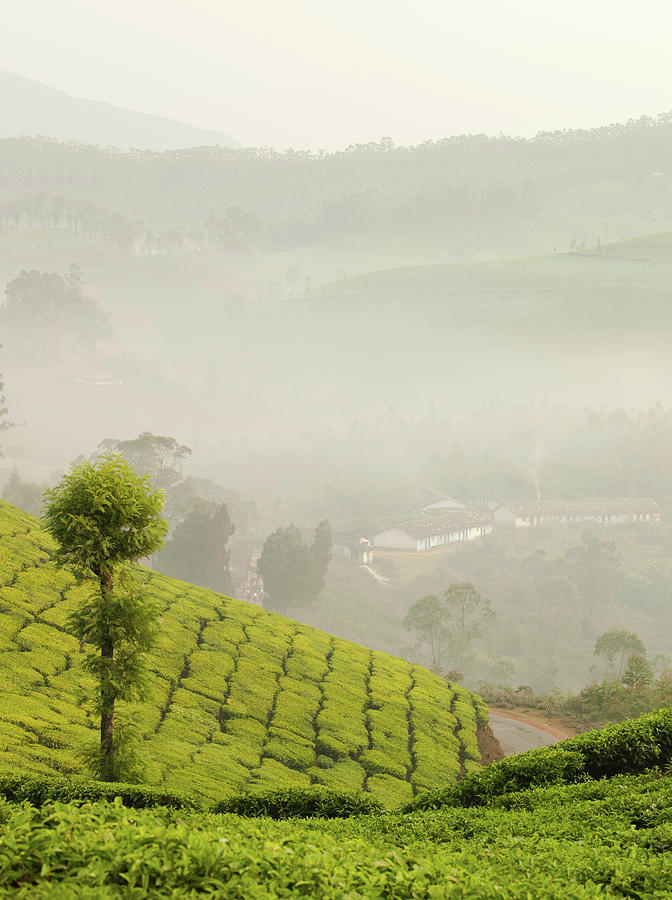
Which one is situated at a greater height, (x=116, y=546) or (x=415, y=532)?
(x=116, y=546)

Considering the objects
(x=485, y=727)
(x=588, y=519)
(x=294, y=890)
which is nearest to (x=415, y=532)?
(x=588, y=519)

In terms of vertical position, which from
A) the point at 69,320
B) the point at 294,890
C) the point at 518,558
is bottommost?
the point at 518,558

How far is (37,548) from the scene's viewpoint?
30.5 m

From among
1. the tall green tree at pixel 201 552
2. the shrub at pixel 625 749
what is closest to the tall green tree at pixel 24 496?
the tall green tree at pixel 201 552

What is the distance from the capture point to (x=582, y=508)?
142 meters

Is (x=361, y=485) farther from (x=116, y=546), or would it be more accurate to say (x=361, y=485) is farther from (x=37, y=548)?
(x=116, y=546)

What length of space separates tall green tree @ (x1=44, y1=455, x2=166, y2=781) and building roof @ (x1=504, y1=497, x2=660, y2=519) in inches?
5091

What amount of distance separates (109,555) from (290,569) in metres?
61.9

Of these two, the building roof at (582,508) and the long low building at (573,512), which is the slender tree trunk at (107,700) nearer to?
the long low building at (573,512)

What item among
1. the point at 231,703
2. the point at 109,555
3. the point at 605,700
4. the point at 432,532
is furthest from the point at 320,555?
the point at 109,555

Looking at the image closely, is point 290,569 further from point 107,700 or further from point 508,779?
point 508,779

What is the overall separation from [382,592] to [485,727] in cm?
7600

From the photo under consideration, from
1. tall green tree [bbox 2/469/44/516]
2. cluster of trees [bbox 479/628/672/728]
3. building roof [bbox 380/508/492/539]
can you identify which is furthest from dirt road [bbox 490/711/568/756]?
building roof [bbox 380/508/492/539]

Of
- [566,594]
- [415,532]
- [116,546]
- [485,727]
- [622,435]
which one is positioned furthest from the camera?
[622,435]
